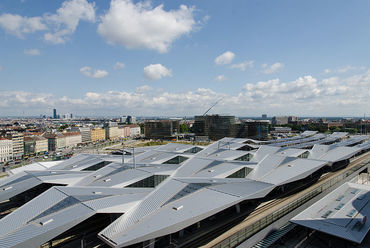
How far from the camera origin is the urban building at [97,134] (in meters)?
130

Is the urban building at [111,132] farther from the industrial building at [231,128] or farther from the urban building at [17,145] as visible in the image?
the industrial building at [231,128]

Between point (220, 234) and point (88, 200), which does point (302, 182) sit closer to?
point (220, 234)

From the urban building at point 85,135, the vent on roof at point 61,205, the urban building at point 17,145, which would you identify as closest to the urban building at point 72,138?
the urban building at point 85,135

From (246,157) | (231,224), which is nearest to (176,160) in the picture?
(246,157)

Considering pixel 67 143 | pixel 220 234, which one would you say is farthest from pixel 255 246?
pixel 67 143

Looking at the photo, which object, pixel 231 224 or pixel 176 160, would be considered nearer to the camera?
pixel 231 224

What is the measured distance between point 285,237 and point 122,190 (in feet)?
53.5

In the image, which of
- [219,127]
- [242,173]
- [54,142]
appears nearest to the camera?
[242,173]

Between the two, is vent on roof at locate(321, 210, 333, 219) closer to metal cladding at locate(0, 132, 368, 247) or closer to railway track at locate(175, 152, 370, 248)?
metal cladding at locate(0, 132, 368, 247)

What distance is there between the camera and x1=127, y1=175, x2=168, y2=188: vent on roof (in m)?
26.4

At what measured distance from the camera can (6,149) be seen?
267 ft

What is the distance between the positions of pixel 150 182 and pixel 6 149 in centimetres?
8286

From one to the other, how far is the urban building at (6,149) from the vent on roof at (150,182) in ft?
Answer: 267

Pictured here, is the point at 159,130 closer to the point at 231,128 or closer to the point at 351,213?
the point at 231,128
